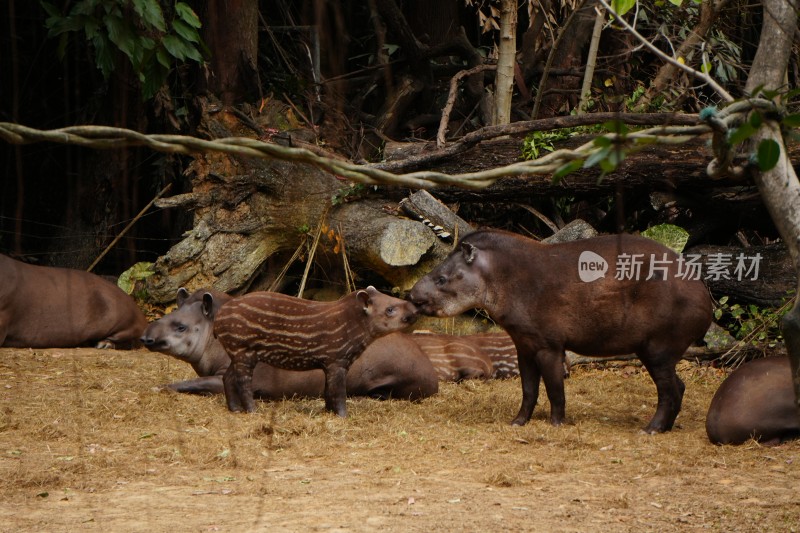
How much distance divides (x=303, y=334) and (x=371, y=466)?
1644mm

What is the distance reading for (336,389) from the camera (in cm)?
700

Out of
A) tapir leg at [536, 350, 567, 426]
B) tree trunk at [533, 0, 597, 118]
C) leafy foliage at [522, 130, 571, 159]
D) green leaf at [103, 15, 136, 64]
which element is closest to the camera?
tapir leg at [536, 350, 567, 426]

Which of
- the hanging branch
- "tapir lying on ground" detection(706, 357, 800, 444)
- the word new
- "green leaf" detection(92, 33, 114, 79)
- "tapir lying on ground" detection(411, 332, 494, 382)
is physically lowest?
"tapir lying on ground" detection(411, 332, 494, 382)

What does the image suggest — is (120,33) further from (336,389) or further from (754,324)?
(754,324)

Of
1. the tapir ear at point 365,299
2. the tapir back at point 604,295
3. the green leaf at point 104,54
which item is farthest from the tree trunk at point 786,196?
the green leaf at point 104,54

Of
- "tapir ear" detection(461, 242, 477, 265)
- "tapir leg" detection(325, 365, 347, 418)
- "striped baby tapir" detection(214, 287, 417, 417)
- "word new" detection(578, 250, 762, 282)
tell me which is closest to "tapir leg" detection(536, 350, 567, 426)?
"word new" detection(578, 250, 762, 282)

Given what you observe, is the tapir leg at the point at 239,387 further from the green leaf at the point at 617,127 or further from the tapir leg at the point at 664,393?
the green leaf at the point at 617,127

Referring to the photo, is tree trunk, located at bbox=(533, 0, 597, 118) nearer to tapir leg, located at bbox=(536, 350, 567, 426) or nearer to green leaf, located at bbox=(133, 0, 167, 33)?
green leaf, located at bbox=(133, 0, 167, 33)

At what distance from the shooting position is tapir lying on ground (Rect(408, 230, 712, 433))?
21.7ft

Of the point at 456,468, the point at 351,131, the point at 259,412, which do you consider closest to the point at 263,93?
the point at 351,131

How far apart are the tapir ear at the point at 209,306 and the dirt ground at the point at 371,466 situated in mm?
674

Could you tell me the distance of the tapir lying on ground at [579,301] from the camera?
6617 millimetres

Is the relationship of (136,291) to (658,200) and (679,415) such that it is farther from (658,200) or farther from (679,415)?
(679,415)

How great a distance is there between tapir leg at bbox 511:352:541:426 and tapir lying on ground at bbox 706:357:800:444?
4.02ft
